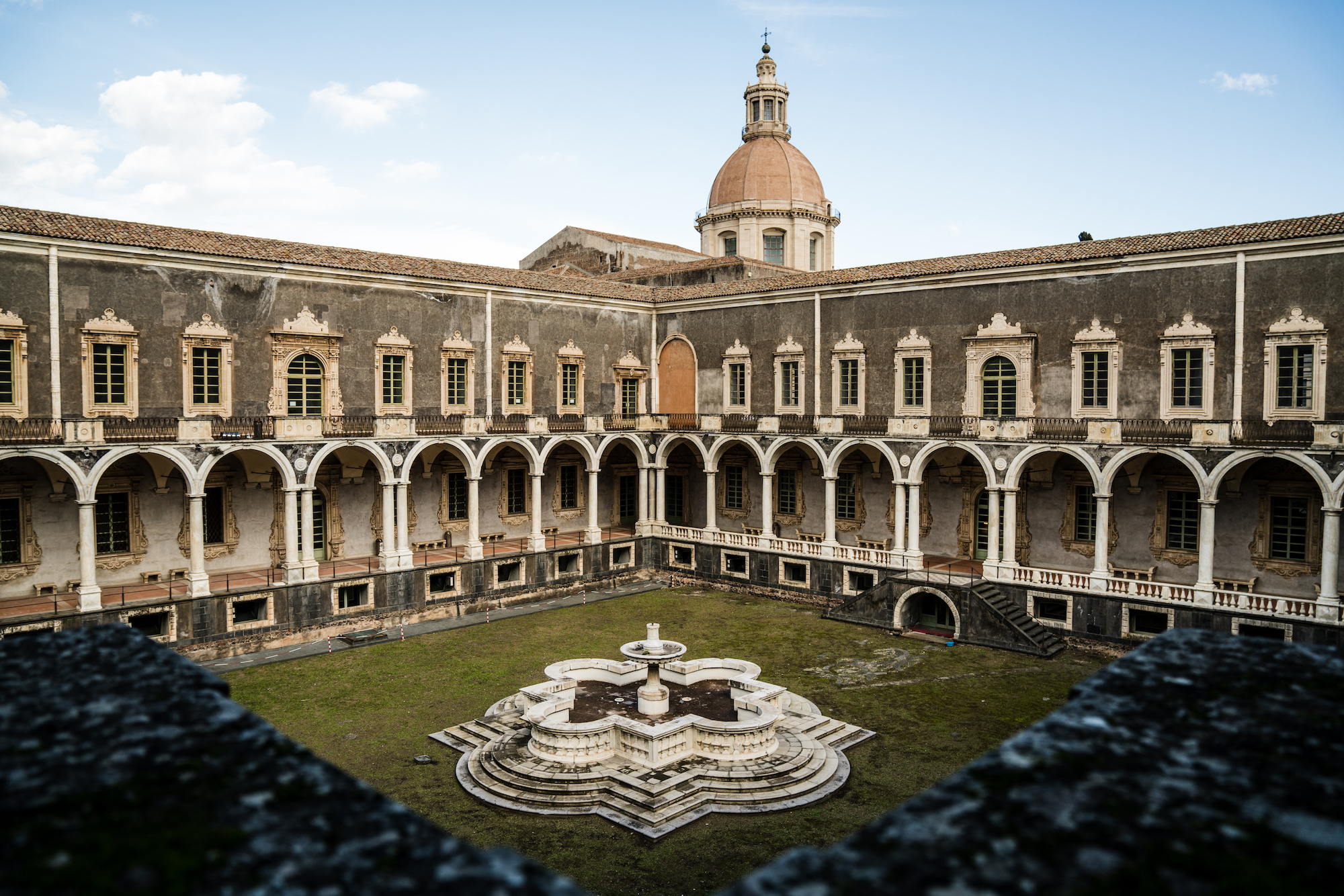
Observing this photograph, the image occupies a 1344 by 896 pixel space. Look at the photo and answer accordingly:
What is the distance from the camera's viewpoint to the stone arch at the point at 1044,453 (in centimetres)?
2855

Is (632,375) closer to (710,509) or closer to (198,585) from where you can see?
(710,509)

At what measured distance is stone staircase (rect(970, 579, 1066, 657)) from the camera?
2773 centimetres

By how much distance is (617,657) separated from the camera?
91.7 ft

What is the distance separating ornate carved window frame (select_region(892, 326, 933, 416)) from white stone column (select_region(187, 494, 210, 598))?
77.4ft

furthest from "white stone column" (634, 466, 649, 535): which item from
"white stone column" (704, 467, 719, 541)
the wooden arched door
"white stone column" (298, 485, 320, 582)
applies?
"white stone column" (298, 485, 320, 582)

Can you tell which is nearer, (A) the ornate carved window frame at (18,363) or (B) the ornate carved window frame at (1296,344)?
(A) the ornate carved window frame at (18,363)

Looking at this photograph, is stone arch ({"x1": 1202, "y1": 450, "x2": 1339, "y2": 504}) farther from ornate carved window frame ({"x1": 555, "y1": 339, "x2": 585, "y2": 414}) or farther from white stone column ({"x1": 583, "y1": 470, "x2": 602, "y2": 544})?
ornate carved window frame ({"x1": 555, "y1": 339, "x2": 585, "y2": 414})

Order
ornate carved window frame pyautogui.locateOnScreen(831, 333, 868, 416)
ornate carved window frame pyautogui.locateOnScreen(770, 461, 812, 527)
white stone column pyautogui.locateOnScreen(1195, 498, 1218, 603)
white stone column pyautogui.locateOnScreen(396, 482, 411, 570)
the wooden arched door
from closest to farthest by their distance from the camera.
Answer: white stone column pyautogui.locateOnScreen(1195, 498, 1218, 603)
white stone column pyautogui.locateOnScreen(396, 482, 411, 570)
ornate carved window frame pyautogui.locateOnScreen(831, 333, 868, 416)
ornate carved window frame pyautogui.locateOnScreen(770, 461, 812, 527)
the wooden arched door

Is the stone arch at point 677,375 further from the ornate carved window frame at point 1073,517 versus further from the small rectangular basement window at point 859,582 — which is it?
the ornate carved window frame at point 1073,517

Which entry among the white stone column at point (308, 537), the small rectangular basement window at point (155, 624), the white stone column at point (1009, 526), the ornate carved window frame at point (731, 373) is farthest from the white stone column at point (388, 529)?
the white stone column at point (1009, 526)

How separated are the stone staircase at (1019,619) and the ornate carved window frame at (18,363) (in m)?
28.3

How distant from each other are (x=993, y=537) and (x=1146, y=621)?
5.15m

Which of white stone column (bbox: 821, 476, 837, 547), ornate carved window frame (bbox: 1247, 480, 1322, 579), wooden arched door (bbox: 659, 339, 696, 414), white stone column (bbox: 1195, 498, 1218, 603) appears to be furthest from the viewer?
wooden arched door (bbox: 659, 339, 696, 414)

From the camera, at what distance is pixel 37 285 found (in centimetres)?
2558
